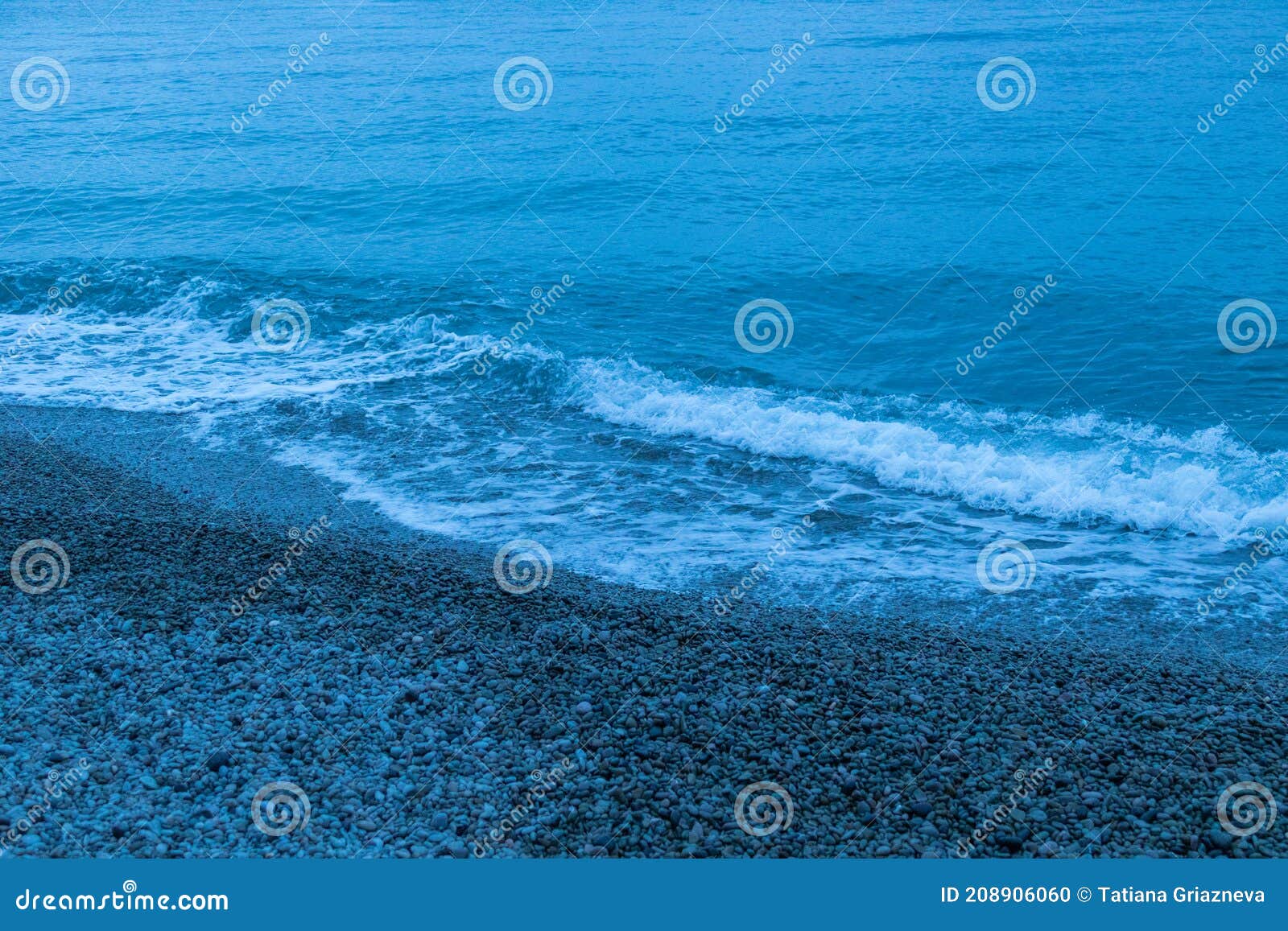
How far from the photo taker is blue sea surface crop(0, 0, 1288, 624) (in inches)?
502

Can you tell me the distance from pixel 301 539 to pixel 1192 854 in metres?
8.98

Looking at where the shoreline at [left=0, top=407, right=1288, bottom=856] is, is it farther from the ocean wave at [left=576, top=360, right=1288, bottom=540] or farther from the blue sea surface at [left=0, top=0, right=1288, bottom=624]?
the ocean wave at [left=576, top=360, right=1288, bottom=540]

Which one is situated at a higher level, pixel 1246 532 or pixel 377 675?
pixel 1246 532

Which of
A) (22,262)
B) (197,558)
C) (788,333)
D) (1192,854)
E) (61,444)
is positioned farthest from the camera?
(22,262)

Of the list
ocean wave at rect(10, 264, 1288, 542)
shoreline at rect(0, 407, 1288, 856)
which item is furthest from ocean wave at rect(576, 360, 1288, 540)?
shoreline at rect(0, 407, 1288, 856)

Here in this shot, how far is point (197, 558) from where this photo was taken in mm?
10703

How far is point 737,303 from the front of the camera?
21531mm

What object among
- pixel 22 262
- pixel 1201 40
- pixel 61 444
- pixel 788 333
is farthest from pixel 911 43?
pixel 61 444

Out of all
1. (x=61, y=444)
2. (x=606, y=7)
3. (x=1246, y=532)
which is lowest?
(x=1246, y=532)

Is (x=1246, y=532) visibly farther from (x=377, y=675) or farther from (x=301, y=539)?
(x=301, y=539)

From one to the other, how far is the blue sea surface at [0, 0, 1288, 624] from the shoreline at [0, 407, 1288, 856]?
1565 mm

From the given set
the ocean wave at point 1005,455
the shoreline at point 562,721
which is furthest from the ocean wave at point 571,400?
the shoreline at point 562,721

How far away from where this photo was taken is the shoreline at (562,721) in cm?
695

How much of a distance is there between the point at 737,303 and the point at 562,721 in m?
14.7
